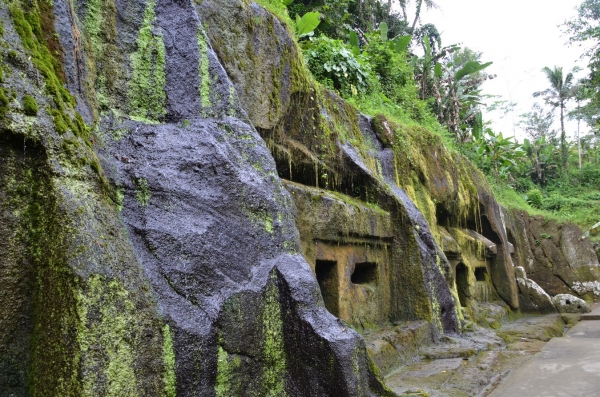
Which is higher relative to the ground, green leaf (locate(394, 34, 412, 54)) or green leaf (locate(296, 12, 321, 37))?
green leaf (locate(394, 34, 412, 54))

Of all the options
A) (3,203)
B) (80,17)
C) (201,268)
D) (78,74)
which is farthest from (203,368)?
(80,17)

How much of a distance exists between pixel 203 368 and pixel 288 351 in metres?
0.70

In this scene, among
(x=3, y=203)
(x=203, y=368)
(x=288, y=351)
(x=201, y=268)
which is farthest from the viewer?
(x=288, y=351)

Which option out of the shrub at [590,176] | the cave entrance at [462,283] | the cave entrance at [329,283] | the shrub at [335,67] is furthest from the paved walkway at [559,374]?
the shrub at [590,176]

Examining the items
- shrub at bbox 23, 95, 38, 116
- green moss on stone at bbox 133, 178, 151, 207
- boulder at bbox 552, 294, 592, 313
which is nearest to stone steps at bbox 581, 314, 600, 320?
boulder at bbox 552, 294, 592, 313

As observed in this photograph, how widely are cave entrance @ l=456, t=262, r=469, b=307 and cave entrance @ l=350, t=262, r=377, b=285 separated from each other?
11.2ft

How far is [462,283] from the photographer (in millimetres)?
9641

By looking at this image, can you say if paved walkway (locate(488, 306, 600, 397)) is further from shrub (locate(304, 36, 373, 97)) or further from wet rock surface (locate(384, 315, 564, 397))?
shrub (locate(304, 36, 373, 97))

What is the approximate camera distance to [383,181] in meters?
7.23

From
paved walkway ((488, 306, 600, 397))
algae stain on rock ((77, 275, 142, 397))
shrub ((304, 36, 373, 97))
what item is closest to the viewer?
algae stain on rock ((77, 275, 142, 397))

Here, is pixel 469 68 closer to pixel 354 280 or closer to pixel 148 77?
pixel 354 280

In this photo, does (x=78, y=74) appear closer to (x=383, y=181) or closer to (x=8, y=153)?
(x=8, y=153)

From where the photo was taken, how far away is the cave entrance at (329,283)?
5750 millimetres

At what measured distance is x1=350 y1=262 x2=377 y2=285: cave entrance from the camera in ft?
21.9
